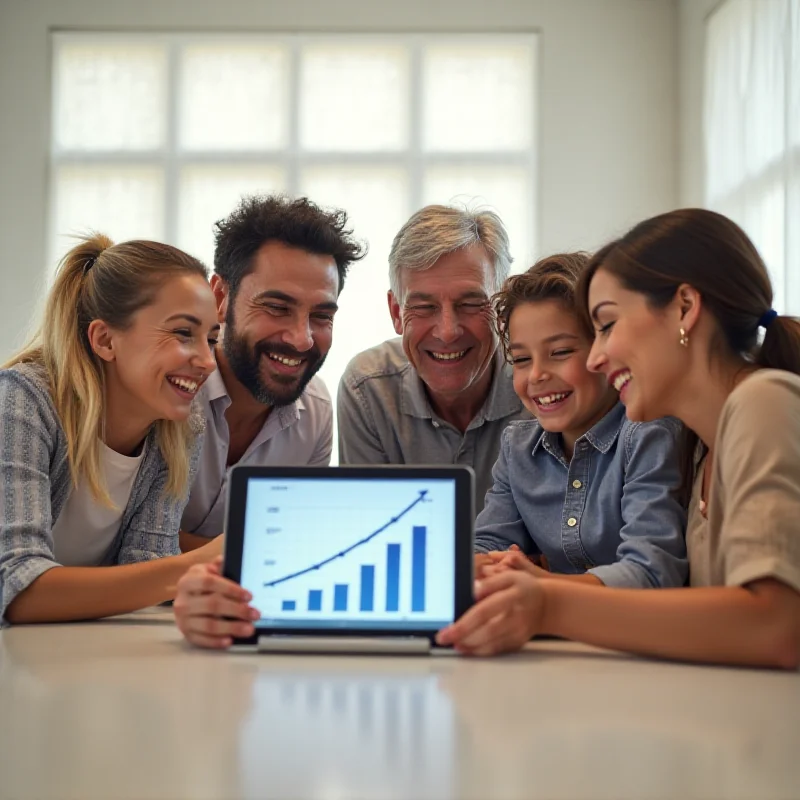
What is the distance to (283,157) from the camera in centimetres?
647

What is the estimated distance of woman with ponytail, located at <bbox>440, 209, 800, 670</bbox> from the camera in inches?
49.1

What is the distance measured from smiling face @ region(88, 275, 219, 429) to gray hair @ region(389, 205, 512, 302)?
25.6 inches

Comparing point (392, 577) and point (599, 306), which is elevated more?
point (599, 306)

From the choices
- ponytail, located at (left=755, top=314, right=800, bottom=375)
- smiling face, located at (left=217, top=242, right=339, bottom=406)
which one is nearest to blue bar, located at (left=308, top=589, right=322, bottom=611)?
ponytail, located at (left=755, top=314, right=800, bottom=375)

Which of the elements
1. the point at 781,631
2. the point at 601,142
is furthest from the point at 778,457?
the point at 601,142

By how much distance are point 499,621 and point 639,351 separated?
1.68ft

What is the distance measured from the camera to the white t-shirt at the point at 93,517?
1.89 metres

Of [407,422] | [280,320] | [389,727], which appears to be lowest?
[389,727]

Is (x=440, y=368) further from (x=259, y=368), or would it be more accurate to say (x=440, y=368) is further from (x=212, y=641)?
(x=212, y=641)

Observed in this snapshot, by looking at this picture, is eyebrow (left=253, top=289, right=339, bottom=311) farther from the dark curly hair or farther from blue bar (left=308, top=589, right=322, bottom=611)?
blue bar (left=308, top=589, right=322, bottom=611)

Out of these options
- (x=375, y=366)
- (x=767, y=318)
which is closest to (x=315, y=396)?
(x=375, y=366)

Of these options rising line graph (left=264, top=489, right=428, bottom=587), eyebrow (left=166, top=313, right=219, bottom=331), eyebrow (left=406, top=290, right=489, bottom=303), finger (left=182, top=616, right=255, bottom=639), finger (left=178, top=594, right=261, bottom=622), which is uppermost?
eyebrow (left=406, top=290, right=489, bottom=303)

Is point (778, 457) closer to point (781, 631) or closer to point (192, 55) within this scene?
point (781, 631)

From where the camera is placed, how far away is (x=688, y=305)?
4.99ft
